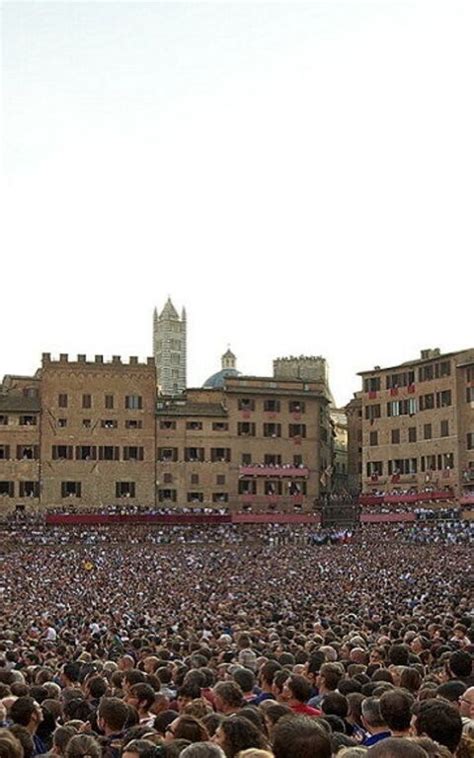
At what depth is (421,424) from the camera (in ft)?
257

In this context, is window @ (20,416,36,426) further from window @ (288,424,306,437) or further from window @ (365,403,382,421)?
window @ (365,403,382,421)

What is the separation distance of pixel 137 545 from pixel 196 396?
55.0 ft

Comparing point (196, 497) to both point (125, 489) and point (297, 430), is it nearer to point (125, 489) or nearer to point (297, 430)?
point (125, 489)

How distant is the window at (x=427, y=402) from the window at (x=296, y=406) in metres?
9.95

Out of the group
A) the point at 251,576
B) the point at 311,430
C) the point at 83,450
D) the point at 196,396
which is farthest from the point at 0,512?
the point at 251,576

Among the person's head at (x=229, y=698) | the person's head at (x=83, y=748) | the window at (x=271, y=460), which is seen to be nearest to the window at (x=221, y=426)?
the window at (x=271, y=460)

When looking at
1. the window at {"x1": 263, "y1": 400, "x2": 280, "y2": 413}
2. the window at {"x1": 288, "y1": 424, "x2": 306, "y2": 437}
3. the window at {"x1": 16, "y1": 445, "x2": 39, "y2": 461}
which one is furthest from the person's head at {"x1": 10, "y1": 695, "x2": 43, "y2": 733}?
the window at {"x1": 288, "y1": 424, "x2": 306, "y2": 437}

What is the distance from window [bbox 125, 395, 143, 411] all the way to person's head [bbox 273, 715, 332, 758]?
74.4 meters

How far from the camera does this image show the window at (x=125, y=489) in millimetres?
78875

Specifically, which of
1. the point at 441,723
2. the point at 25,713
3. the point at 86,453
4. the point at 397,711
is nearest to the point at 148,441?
the point at 86,453

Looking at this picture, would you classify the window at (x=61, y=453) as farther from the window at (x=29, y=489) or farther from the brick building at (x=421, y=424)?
the brick building at (x=421, y=424)

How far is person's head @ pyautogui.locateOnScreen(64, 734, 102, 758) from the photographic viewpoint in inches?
293

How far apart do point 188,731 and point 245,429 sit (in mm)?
74720

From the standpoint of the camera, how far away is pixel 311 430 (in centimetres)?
8462
